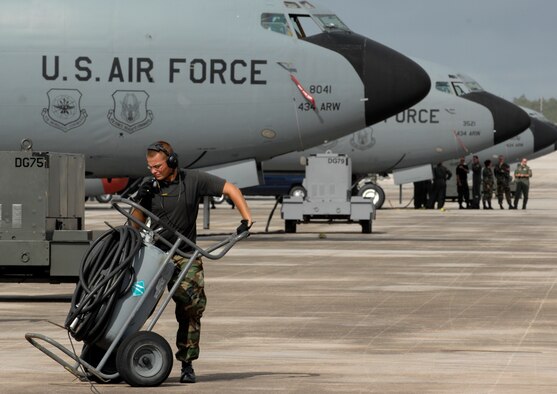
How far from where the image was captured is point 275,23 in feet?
98.1

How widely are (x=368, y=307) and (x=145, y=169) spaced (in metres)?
13.4

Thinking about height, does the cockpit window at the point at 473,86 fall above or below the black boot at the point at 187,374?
above

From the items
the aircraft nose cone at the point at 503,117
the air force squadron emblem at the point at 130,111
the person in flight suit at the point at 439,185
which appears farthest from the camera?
the person in flight suit at the point at 439,185

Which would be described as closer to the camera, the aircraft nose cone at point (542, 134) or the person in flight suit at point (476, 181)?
the person in flight suit at point (476, 181)

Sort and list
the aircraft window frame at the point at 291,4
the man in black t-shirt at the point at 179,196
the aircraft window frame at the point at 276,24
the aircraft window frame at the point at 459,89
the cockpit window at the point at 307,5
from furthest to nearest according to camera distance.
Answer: the aircraft window frame at the point at 459,89 < the cockpit window at the point at 307,5 < the aircraft window frame at the point at 291,4 < the aircraft window frame at the point at 276,24 < the man in black t-shirt at the point at 179,196

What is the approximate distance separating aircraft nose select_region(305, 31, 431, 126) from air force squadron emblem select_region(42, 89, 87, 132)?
4868 mm

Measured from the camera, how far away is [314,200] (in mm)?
37000

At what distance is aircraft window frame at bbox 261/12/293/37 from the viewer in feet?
97.7

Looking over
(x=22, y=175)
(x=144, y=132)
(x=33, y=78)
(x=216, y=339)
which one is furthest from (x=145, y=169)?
(x=216, y=339)

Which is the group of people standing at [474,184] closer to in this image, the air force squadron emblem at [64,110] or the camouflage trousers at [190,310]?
the air force squadron emblem at [64,110]

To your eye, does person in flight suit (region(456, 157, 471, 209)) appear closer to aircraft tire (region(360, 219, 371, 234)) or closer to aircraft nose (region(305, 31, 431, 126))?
aircraft tire (region(360, 219, 371, 234))

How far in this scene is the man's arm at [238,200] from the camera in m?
11.6

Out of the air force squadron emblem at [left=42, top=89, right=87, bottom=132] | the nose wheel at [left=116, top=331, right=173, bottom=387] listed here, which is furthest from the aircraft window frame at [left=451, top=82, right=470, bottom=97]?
the nose wheel at [left=116, top=331, right=173, bottom=387]

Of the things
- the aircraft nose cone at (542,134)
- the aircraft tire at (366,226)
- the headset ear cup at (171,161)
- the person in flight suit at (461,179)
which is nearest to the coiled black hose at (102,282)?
the headset ear cup at (171,161)
